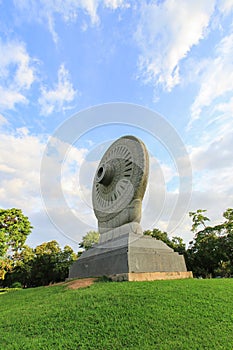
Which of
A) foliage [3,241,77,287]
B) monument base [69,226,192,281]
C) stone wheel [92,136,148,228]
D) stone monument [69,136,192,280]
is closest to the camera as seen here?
monument base [69,226,192,281]

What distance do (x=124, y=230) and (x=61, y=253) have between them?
17.8 m

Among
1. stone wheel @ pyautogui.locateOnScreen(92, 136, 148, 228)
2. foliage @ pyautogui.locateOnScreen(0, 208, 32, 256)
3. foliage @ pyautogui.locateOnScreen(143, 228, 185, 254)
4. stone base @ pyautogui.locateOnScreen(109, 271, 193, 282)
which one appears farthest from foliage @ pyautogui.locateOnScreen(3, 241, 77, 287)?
stone base @ pyautogui.locateOnScreen(109, 271, 193, 282)

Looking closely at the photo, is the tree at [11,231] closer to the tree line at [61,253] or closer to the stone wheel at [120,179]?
the tree line at [61,253]

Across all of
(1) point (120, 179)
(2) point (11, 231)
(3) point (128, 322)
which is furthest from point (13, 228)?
(3) point (128, 322)

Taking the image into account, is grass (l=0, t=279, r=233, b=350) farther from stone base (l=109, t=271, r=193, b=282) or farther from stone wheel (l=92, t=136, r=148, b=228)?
stone wheel (l=92, t=136, r=148, b=228)

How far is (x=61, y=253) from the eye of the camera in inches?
1007

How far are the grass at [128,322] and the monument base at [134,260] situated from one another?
2089mm

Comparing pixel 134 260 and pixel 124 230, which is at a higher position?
pixel 124 230

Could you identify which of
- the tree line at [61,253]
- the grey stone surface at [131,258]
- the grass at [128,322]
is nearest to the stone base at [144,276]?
the grey stone surface at [131,258]

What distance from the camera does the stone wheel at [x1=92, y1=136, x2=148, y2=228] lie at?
10.3 m

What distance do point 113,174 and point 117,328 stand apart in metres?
8.01

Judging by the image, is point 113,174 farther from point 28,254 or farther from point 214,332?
point 28,254

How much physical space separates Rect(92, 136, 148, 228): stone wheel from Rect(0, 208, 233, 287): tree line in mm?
7315

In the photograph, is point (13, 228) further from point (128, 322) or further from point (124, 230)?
point (128, 322)
